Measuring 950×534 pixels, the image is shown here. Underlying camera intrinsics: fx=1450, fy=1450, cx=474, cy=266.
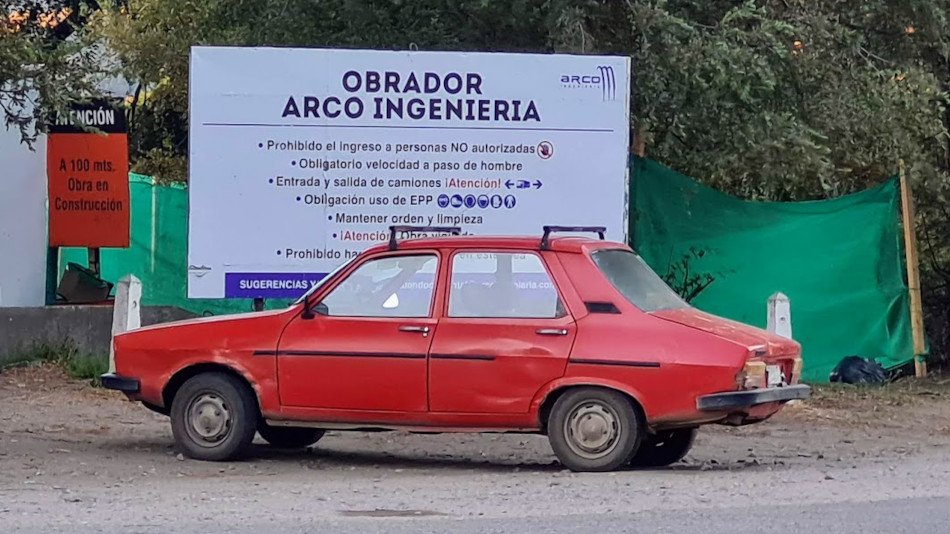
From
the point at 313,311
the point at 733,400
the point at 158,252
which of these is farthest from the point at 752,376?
the point at 158,252

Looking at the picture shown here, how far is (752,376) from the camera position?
9.02m

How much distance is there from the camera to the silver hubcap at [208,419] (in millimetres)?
9945

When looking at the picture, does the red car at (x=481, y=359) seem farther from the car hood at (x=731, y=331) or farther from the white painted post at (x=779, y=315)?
the white painted post at (x=779, y=315)

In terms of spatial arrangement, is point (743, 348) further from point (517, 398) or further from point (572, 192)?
point (572, 192)

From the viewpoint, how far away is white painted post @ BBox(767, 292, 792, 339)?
1309 cm

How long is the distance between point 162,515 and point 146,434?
392 centimetres

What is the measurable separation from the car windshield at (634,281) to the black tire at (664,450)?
927 millimetres

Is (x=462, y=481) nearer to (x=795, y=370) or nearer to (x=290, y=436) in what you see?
(x=290, y=436)

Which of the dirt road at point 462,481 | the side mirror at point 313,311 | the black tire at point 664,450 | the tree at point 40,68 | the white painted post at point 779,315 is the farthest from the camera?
the white painted post at point 779,315

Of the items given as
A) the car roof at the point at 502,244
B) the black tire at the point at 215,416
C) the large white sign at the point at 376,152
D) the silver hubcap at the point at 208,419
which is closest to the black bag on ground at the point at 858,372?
the large white sign at the point at 376,152

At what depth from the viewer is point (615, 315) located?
9.30 m

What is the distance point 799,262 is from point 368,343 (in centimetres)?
632

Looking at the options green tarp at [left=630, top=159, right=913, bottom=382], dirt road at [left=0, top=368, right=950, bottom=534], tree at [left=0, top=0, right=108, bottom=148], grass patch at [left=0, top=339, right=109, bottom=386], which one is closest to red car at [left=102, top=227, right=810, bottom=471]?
dirt road at [left=0, top=368, right=950, bottom=534]

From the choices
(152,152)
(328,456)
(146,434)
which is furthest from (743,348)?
(152,152)
